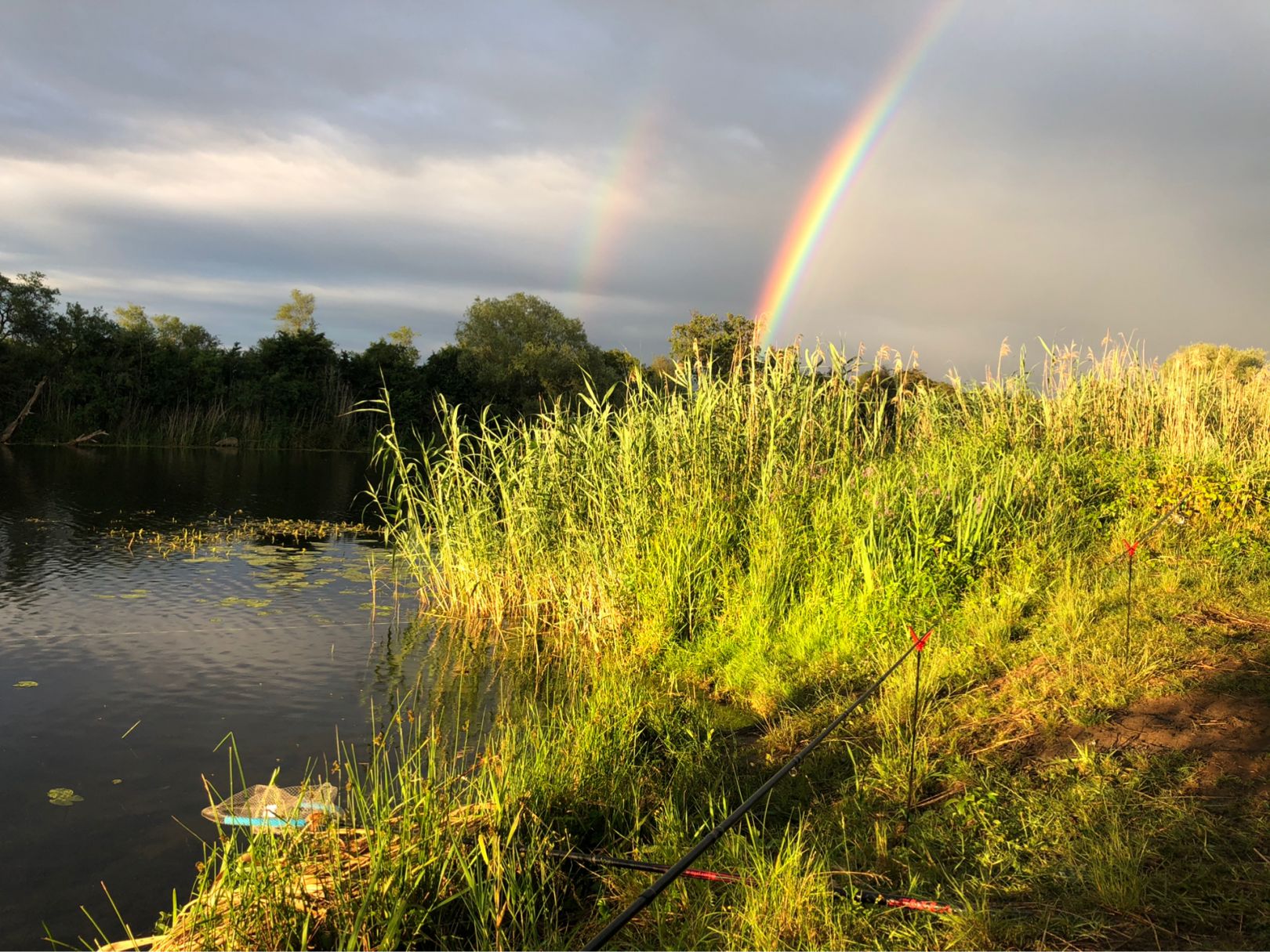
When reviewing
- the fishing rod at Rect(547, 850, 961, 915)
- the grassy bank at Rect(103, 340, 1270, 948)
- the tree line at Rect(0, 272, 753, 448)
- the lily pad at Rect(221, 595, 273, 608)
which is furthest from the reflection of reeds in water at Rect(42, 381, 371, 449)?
the fishing rod at Rect(547, 850, 961, 915)

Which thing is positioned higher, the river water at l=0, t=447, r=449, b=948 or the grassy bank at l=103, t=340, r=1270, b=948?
the grassy bank at l=103, t=340, r=1270, b=948

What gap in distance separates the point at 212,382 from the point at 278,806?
35525 mm

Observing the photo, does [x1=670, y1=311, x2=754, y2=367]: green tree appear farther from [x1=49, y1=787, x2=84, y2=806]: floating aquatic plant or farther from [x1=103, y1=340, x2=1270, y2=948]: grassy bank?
[x1=49, y1=787, x2=84, y2=806]: floating aquatic plant

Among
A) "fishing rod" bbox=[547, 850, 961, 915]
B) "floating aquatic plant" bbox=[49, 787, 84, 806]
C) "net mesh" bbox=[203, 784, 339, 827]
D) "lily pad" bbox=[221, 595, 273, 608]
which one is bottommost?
"lily pad" bbox=[221, 595, 273, 608]

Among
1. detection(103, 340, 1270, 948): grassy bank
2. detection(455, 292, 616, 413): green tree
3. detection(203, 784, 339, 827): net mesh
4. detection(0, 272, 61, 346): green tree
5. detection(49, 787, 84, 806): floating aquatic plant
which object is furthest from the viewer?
detection(455, 292, 616, 413): green tree

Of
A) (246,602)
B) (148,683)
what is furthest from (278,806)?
(246,602)

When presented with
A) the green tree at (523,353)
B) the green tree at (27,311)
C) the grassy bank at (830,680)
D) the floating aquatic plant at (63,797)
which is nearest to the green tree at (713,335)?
the grassy bank at (830,680)

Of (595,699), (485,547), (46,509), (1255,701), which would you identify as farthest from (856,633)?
(46,509)

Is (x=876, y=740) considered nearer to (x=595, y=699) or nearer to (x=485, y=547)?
(x=595, y=699)

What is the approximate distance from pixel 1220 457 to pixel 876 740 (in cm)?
588

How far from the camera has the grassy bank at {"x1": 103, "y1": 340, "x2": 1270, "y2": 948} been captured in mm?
2924

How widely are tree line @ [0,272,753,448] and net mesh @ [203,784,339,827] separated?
23.2 m

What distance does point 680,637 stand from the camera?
714 cm

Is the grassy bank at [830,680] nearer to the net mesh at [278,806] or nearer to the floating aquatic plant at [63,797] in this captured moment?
the net mesh at [278,806]
